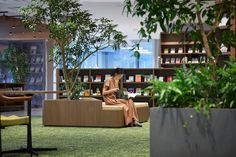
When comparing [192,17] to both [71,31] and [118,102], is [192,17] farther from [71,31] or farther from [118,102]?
[118,102]

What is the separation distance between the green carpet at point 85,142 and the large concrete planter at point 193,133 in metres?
2.52

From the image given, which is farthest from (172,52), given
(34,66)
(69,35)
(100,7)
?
(69,35)

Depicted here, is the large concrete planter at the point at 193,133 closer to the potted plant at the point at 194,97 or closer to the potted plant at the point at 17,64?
the potted plant at the point at 194,97

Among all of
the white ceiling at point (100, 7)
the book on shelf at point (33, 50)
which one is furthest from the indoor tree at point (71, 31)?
the book on shelf at point (33, 50)

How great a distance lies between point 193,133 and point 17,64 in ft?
51.2

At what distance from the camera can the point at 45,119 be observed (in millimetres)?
9516

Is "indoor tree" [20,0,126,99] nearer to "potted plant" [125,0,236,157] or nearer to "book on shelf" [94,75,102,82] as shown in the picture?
"book on shelf" [94,75,102,82]

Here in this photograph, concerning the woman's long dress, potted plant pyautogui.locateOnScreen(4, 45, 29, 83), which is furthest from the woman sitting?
potted plant pyautogui.locateOnScreen(4, 45, 29, 83)

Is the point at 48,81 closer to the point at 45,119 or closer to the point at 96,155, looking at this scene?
the point at 45,119

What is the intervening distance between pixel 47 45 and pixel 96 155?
533 inches

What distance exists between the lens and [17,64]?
57.6 feet

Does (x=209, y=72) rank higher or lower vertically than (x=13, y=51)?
lower

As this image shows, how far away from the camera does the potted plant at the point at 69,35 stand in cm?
934

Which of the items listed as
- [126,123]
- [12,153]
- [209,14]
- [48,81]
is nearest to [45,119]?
[126,123]
